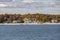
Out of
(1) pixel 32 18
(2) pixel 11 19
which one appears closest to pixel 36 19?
(1) pixel 32 18

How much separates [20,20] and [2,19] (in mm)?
5511

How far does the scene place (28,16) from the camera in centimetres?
6900

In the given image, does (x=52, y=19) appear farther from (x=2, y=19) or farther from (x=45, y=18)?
(x=2, y=19)

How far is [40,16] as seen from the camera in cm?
7144

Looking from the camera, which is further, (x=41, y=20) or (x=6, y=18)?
(x=41, y=20)

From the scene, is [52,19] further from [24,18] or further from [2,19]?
[2,19]

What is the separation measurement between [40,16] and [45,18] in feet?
7.37

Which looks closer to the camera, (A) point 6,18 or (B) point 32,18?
(A) point 6,18

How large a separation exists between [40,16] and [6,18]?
857 cm

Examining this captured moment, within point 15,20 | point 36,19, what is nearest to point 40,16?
point 36,19

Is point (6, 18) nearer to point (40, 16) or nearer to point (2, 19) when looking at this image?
point (2, 19)

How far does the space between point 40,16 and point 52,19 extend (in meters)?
2.81

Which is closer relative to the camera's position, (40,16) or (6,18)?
(6,18)

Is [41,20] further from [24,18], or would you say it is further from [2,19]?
[2,19]
